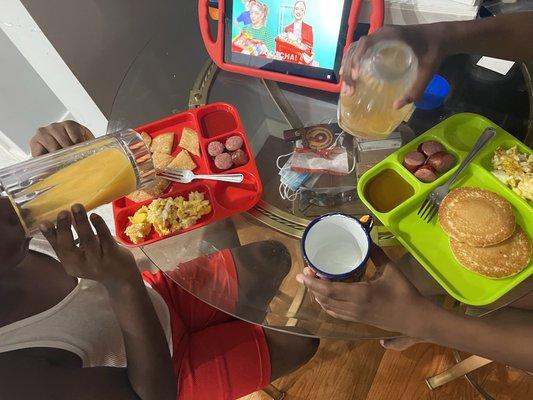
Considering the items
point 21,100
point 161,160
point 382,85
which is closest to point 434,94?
point 382,85

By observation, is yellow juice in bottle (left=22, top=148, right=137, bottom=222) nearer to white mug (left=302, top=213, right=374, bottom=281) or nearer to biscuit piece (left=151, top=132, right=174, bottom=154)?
biscuit piece (left=151, top=132, right=174, bottom=154)

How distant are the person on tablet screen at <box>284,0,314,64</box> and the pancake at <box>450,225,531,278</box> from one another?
0.44 meters

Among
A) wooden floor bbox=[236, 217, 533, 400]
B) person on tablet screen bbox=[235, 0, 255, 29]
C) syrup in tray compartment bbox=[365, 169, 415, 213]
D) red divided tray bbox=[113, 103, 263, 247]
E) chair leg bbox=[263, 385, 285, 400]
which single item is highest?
person on tablet screen bbox=[235, 0, 255, 29]

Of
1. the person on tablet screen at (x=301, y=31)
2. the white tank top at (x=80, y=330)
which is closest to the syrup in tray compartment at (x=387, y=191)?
the person on tablet screen at (x=301, y=31)

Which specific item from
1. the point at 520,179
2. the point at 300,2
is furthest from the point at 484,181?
the point at 300,2

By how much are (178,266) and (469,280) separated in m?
0.49

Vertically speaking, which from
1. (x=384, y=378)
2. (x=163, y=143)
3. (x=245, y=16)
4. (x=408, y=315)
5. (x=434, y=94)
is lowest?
(x=384, y=378)

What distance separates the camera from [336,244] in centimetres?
77

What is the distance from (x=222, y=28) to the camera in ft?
3.10

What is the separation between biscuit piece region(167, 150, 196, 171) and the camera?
88 cm

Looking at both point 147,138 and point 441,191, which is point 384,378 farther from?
point 147,138

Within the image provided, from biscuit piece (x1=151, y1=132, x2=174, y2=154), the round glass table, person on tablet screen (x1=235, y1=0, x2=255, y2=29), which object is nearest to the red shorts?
the round glass table

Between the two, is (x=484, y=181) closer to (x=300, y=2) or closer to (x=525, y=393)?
(x=300, y=2)

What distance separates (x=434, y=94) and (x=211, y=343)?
656mm
